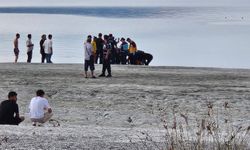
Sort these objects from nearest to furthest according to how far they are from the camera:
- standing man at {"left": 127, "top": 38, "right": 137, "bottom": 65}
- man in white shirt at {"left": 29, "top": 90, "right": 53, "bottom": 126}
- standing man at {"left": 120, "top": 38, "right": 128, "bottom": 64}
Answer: man in white shirt at {"left": 29, "top": 90, "right": 53, "bottom": 126} < standing man at {"left": 127, "top": 38, "right": 137, "bottom": 65} < standing man at {"left": 120, "top": 38, "right": 128, "bottom": 64}

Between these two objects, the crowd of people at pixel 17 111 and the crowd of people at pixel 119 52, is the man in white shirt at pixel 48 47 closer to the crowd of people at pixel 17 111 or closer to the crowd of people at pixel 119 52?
the crowd of people at pixel 119 52

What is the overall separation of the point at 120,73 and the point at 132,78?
6.06 feet

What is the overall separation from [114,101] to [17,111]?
546cm

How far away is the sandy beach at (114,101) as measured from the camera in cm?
1249

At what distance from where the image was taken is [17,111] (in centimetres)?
1606

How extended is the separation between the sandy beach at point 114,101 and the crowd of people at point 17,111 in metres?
0.27

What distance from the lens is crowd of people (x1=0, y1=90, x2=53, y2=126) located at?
51.9 ft

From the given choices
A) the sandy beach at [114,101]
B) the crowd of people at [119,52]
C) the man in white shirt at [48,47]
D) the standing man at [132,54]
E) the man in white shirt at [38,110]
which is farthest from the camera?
the standing man at [132,54]

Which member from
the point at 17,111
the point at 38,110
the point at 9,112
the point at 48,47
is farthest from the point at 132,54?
the point at 9,112

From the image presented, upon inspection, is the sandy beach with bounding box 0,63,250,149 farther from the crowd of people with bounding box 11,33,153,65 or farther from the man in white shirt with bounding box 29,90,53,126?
the crowd of people with bounding box 11,33,153,65

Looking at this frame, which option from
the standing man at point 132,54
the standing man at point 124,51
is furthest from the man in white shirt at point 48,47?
the standing man at point 132,54

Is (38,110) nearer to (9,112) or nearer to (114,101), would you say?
(9,112)

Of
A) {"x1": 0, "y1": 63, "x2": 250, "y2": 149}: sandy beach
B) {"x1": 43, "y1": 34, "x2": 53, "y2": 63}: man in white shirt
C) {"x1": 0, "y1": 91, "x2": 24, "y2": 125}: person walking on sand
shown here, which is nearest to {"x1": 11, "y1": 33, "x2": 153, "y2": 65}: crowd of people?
{"x1": 43, "y1": 34, "x2": 53, "y2": 63}: man in white shirt

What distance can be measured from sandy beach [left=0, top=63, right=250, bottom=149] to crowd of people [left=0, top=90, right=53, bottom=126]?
0.90 ft
